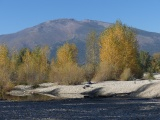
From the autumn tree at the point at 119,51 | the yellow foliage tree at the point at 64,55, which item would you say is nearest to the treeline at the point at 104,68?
the autumn tree at the point at 119,51

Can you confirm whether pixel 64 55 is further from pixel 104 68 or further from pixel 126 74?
pixel 126 74

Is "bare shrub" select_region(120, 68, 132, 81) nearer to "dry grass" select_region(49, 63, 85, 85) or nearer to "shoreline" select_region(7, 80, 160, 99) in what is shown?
"dry grass" select_region(49, 63, 85, 85)

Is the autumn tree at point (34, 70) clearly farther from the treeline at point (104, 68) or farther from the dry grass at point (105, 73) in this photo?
the dry grass at point (105, 73)

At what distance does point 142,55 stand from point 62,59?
3758 cm

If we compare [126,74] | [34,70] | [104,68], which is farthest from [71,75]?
[34,70]

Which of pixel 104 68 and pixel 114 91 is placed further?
pixel 104 68

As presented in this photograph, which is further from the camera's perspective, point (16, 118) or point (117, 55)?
point (117, 55)

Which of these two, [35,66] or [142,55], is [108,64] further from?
[142,55]

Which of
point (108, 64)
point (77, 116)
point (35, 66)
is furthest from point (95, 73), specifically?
point (77, 116)

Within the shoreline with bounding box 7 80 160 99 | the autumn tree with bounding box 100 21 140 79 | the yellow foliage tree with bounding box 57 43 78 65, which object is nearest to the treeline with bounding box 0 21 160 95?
the autumn tree with bounding box 100 21 140 79

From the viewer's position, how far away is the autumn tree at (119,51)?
74.9 m

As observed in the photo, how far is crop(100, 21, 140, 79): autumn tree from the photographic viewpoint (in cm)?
7488

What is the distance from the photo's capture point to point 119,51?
249 ft

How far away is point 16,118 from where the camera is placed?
1106 inches
